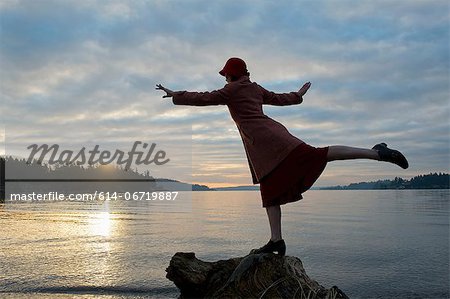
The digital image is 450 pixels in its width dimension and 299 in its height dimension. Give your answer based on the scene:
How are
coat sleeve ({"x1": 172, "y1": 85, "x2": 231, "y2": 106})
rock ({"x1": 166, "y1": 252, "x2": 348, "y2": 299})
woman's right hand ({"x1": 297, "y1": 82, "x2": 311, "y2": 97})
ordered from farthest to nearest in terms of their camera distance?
woman's right hand ({"x1": 297, "y1": 82, "x2": 311, "y2": 97}) → rock ({"x1": 166, "y1": 252, "x2": 348, "y2": 299}) → coat sleeve ({"x1": 172, "y1": 85, "x2": 231, "y2": 106})

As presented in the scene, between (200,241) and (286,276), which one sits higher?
(286,276)

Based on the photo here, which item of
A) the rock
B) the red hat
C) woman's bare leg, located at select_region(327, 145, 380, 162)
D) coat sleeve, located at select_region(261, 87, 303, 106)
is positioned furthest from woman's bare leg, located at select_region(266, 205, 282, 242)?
the red hat

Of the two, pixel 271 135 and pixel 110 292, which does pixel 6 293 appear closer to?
pixel 110 292

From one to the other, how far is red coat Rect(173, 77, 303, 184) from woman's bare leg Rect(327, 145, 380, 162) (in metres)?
0.40

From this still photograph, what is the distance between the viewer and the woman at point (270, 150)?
15.7 ft

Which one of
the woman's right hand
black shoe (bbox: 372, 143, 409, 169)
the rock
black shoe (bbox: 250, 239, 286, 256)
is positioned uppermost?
the woman's right hand

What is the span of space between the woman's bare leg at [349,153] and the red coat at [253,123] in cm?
40

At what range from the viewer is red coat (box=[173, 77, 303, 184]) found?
191 inches

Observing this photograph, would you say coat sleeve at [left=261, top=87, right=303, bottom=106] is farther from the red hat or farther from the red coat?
the red hat

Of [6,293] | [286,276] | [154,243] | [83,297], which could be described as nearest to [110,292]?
[83,297]

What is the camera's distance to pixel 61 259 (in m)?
14.6

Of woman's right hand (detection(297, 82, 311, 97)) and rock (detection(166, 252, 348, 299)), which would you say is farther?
woman's right hand (detection(297, 82, 311, 97))

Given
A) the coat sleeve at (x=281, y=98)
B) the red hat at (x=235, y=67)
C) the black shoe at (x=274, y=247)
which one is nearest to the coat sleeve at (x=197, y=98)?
the red hat at (x=235, y=67)

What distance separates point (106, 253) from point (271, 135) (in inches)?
537
